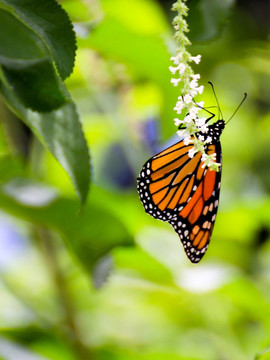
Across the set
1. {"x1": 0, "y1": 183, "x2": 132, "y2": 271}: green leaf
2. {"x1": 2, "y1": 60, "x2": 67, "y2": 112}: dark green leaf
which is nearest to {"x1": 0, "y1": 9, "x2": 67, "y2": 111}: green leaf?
{"x1": 2, "y1": 60, "x2": 67, "y2": 112}: dark green leaf

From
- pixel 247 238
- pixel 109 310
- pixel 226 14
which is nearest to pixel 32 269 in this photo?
pixel 109 310

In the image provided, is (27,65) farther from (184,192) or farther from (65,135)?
(184,192)

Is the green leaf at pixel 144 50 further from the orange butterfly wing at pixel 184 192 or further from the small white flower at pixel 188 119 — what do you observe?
the small white flower at pixel 188 119

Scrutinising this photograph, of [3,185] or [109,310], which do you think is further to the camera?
[109,310]

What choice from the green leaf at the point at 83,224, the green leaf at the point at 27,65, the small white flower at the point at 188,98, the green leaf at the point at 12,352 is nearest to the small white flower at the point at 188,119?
the small white flower at the point at 188,98

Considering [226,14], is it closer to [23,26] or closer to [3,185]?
[23,26]

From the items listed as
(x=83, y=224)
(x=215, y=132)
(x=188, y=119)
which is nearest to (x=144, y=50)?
(x=215, y=132)
